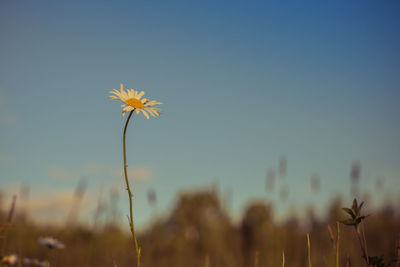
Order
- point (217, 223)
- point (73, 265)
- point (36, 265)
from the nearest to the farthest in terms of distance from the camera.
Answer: point (36, 265) → point (73, 265) → point (217, 223)

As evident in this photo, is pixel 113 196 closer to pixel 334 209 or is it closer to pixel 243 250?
pixel 243 250

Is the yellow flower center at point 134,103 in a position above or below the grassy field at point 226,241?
above

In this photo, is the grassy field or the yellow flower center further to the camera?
the grassy field

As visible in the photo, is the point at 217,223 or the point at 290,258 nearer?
the point at 290,258

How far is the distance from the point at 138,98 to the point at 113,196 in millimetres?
3283

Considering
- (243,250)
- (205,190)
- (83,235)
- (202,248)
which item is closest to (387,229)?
(243,250)

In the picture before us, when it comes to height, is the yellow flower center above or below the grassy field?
above

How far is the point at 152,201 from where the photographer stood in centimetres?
444

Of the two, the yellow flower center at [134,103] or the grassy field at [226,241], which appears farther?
the grassy field at [226,241]

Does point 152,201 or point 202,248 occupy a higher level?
point 152,201

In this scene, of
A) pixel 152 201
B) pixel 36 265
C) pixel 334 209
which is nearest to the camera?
pixel 36 265

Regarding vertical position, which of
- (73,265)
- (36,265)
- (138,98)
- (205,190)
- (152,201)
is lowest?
(73,265)

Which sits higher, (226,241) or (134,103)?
(134,103)

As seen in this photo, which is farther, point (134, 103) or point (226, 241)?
point (226, 241)
